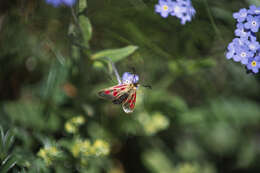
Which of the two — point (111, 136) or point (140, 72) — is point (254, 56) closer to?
point (140, 72)

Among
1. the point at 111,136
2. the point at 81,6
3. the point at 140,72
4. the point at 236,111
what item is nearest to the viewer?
the point at 81,6

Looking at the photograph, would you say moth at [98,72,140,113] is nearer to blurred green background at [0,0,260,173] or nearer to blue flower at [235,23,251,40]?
blurred green background at [0,0,260,173]

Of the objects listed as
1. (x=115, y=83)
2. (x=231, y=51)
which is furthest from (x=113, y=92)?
(x=231, y=51)

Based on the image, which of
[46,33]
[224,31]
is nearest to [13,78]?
[46,33]

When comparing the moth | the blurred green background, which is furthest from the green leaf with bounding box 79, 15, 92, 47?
the moth

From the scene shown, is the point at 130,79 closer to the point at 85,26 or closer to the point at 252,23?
the point at 85,26

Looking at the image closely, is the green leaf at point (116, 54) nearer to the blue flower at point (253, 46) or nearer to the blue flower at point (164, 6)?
the blue flower at point (164, 6)

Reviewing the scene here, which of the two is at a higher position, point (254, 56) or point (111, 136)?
point (254, 56)

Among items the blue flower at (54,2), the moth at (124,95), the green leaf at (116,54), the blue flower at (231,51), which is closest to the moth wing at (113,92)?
the moth at (124,95)
